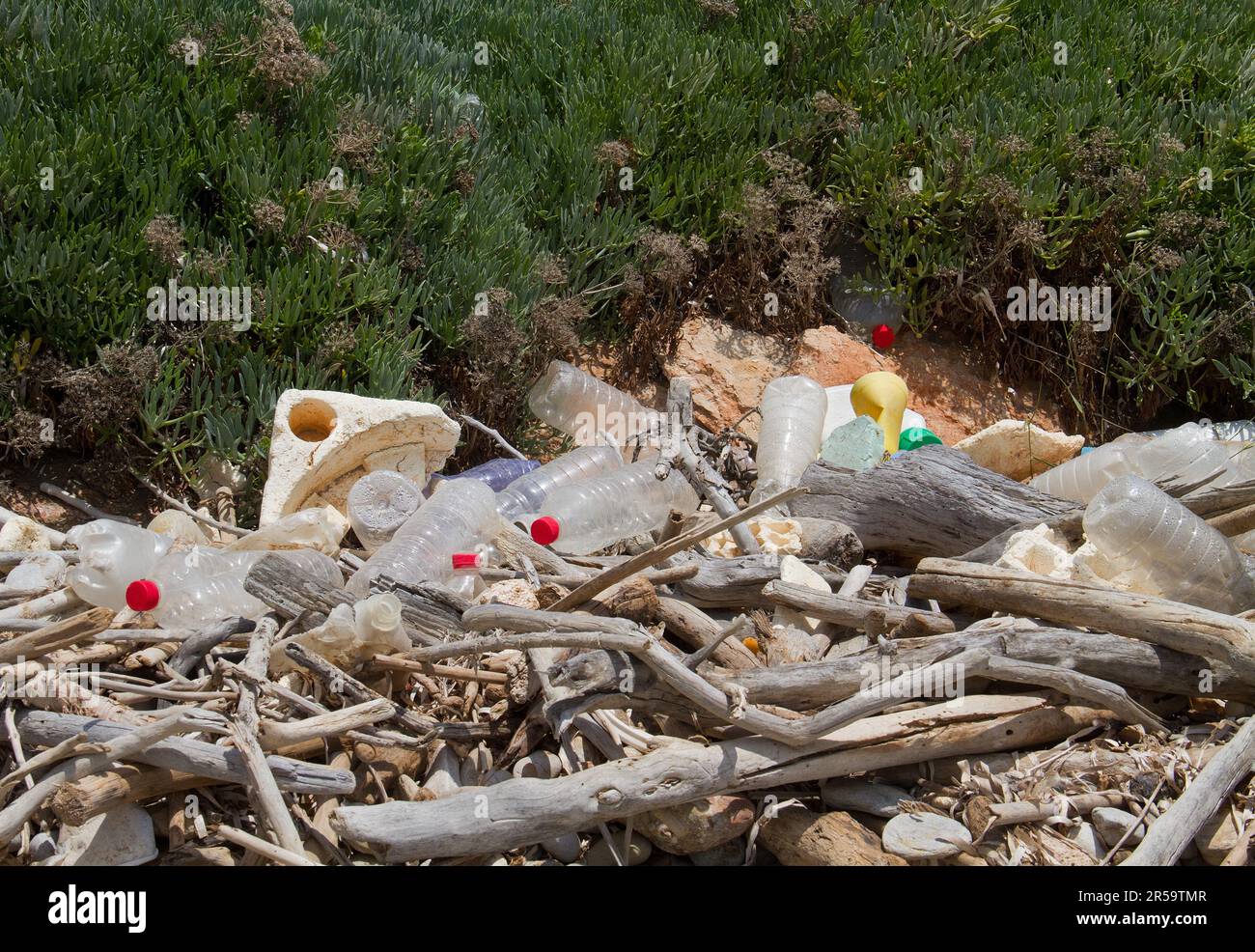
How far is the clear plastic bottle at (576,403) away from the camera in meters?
6.05

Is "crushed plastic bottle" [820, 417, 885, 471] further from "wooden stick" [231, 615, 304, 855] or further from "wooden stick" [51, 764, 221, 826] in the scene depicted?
"wooden stick" [51, 764, 221, 826]

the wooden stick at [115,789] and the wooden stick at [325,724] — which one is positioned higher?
the wooden stick at [325,724]

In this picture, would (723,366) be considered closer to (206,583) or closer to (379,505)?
(379,505)

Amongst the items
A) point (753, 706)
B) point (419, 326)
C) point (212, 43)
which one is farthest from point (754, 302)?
point (753, 706)

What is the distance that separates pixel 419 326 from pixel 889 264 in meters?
2.76

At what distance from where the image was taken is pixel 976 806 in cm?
288

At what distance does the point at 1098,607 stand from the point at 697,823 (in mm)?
1295

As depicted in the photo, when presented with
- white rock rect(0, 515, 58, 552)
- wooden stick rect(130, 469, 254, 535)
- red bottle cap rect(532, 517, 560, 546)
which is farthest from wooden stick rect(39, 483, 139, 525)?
red bottle cap rect(532, 517, 560, 546)

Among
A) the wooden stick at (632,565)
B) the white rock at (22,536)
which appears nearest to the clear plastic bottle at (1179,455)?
the wooden stick at (632,565)

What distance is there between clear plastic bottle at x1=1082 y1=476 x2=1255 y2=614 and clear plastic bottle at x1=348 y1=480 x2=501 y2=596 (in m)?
1.99

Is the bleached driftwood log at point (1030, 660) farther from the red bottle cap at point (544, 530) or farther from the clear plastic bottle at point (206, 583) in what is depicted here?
the clear plastic bottle at point (206, 583)

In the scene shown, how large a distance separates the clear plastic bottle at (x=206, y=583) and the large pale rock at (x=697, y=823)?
46.0 inches
